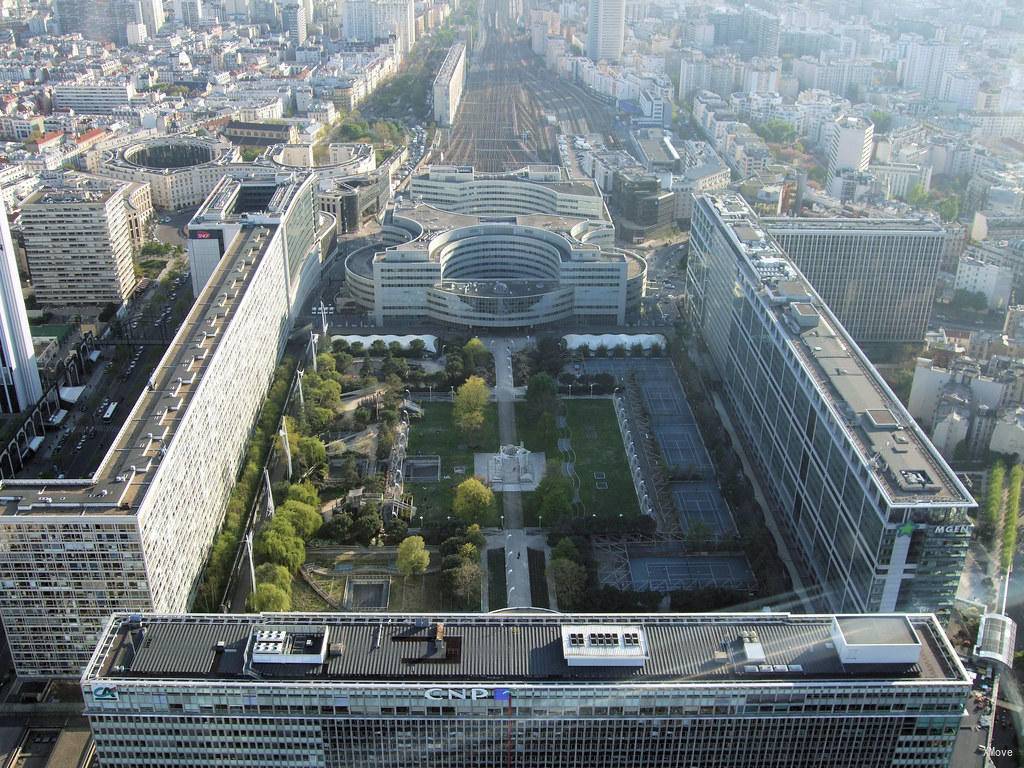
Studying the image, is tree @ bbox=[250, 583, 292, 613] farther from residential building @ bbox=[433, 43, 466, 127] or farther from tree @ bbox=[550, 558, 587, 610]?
residential building @ bbox=[433, 43, 466, 127]

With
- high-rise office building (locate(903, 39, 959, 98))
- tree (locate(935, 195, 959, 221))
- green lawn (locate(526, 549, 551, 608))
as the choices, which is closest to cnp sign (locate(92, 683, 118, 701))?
green lawn (locate(526, 549, 551, 608))

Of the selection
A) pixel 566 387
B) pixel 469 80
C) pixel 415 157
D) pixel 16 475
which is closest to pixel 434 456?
pixel 566 387

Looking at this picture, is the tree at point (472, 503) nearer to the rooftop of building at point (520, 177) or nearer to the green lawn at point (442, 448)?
the green lawn at point (442, 448)

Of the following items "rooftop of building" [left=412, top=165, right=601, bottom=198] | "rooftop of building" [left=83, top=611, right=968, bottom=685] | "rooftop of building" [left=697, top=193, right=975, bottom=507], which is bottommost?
"rooftop of building" [left=412, top=165, right=601, bottom=198]

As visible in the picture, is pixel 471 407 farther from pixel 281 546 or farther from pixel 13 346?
pixel 13 346

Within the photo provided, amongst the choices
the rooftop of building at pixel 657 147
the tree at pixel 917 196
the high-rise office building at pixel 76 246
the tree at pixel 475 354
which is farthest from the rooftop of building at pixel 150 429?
the tree at pixel 917 196
